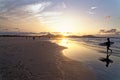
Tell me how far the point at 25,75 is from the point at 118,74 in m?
8.27

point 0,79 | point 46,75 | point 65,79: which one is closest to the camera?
point 0,79

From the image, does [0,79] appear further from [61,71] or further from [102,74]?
[102,74]

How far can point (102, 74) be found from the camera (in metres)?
16.2

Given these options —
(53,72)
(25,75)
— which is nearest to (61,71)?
(53,72)

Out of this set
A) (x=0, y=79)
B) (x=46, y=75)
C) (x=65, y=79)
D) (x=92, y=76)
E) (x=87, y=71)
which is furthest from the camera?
(x=87, y=71)

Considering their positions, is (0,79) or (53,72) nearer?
(0,79)

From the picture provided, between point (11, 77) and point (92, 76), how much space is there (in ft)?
21.8

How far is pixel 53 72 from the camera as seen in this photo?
A: 51.3 feet

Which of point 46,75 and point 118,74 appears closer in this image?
point 46,75

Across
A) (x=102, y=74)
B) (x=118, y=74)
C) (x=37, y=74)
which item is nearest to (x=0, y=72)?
(x=37, y=74)

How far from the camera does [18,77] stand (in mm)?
13273

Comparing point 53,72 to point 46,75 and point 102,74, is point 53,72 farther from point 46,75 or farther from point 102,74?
point 102,74

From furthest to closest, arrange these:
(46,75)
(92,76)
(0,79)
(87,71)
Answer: (87,71), (92,76), (46,75), (0,79)

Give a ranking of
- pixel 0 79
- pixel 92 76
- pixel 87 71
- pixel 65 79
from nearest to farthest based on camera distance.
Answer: pixel 0 79
pixel 65 79
pixel 92 76
pixel 87 71
